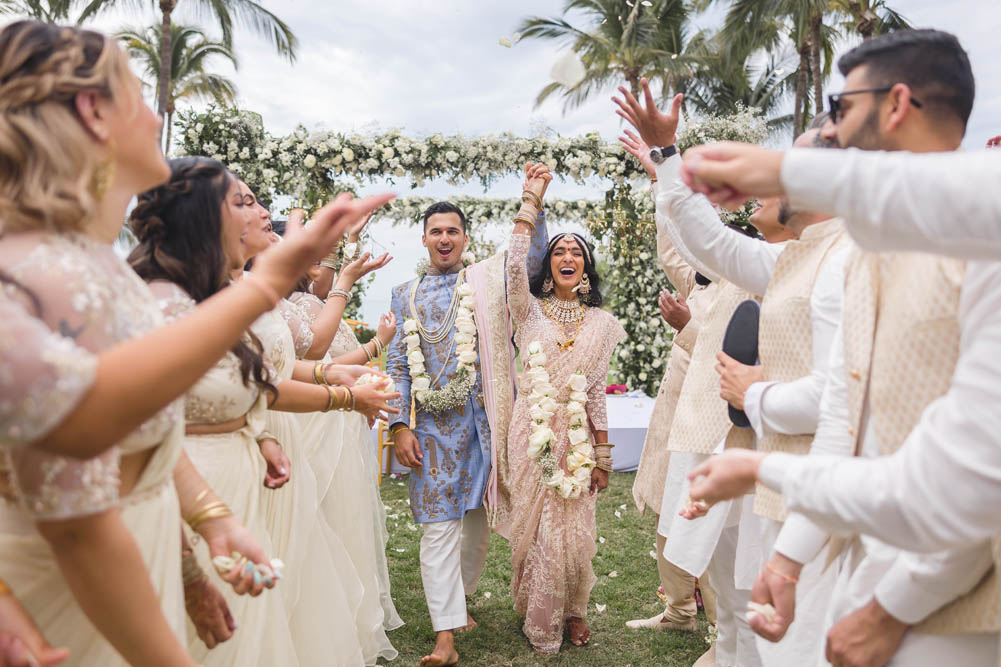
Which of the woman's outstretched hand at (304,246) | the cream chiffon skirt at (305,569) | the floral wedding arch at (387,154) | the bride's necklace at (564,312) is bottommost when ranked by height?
the cream chiffon skirt at (305,569)

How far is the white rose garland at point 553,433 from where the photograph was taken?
4355mm

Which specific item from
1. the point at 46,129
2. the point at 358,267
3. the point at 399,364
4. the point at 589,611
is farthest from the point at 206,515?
the point at 589,611

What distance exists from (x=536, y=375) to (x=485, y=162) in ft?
14.7

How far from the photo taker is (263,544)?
252 centimetres

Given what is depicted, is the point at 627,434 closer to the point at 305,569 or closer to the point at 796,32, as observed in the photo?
the point at 305,569

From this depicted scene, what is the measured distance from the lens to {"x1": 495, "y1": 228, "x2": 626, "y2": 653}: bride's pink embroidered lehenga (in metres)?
4.29

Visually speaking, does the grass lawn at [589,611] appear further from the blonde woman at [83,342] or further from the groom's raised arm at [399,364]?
the blonde woman at [83,342]

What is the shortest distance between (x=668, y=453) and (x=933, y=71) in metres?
3.07

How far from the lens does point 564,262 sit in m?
4.70

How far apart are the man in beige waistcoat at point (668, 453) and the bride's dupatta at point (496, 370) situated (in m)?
0.85

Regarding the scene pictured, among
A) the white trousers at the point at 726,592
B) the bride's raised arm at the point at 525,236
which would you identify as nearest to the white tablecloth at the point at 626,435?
the bride's raised arm at the point at 525,236

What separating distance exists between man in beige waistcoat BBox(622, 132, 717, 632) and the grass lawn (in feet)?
0.41

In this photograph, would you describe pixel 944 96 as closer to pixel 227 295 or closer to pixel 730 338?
pixel 730 338

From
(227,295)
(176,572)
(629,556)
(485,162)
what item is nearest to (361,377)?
(176,572)
